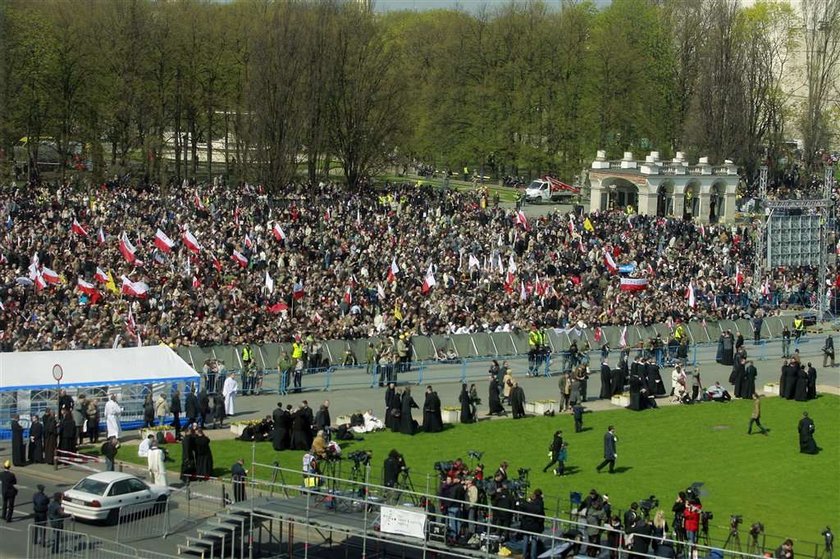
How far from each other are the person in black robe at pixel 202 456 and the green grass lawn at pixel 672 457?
5.65ft

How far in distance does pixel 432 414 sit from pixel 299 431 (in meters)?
4.31

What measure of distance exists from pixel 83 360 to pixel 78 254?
13252mm

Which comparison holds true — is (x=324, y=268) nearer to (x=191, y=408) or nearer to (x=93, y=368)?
(x=191, y=408)

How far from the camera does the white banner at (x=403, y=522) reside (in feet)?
79.7

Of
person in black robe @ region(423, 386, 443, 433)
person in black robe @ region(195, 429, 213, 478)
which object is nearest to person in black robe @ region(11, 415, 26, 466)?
person in black robe @ region(195, 429, 213, 478)

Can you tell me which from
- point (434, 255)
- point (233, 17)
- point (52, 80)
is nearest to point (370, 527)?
point (434, 255)

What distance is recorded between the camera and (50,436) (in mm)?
33312

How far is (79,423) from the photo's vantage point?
34719 millimetres

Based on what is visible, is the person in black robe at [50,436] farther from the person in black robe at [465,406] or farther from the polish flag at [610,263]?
the polish flag at [610,263]

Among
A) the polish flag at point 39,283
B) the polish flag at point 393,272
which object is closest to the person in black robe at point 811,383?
the polish flag at point 393,272

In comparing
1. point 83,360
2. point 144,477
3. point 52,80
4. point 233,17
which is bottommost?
point 144,477

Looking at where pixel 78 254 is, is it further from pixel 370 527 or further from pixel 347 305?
pixel 370 527

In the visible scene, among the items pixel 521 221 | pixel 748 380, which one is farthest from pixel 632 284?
pixel 748 380

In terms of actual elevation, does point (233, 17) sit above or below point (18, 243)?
above
